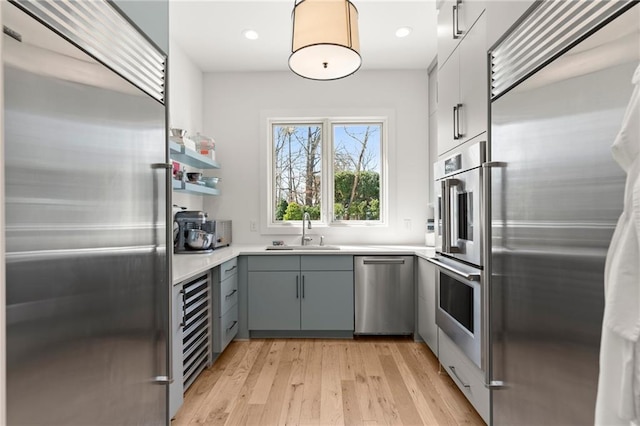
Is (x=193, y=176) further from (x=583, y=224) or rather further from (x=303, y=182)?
(x=583, y=224)

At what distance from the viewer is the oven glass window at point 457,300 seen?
2008 millimetres

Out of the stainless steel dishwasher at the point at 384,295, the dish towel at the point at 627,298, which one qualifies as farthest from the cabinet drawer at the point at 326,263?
the dish towel at the point at 627,298

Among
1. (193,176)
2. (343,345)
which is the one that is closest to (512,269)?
(343,345)

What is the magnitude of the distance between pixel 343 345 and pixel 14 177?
9.41ft

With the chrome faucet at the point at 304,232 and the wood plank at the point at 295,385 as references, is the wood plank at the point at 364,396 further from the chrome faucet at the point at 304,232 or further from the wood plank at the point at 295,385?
the chrome faucet at the point at 304,232

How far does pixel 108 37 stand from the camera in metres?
1.15

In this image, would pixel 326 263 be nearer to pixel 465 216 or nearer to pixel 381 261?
pixel 381 261

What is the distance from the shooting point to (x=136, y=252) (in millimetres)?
1339

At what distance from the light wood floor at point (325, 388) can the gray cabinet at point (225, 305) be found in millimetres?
169

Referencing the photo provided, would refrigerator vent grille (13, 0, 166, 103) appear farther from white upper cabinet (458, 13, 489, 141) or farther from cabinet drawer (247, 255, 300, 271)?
cabinet drawer (247, 255, 300, 271)

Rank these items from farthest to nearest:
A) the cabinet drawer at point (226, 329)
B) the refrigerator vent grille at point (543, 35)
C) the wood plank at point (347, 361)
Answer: the cabinet drawer at point (226, 329) < the wood plank at point (347, 361) < the refrigerator vent grille at point (543, 35)

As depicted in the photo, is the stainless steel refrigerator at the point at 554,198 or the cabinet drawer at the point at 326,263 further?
the cabinet drawer at the point at 326,263

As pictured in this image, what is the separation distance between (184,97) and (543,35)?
122 inches

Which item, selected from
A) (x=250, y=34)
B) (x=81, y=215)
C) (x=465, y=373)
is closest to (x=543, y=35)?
(x=81, y=215)
